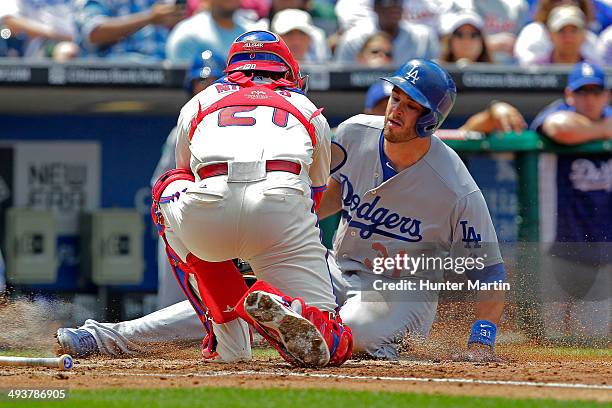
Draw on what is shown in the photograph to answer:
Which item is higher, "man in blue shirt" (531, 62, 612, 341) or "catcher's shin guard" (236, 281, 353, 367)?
"man in blue shirt" (531, 62, 612, 341)

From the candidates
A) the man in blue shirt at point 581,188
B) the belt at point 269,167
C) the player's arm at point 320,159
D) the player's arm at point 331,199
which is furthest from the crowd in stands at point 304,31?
the belt at point 269,167

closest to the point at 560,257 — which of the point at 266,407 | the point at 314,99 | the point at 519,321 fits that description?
the point at 519,321

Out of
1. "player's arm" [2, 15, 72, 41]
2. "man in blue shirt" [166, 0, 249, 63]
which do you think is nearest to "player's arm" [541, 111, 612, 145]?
"man in blue shirt" [166, 0, 249, 63]

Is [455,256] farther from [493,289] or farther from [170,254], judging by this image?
[170,254]

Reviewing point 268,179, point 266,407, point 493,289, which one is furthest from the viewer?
point 493,289

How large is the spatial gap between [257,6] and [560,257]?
13.4 ft

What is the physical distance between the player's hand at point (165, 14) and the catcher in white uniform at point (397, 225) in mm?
3942

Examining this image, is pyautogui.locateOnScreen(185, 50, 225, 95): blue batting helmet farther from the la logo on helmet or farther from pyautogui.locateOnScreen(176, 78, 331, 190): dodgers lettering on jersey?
pyautogui.locateOnScreen(176, 78, 331, 190): dodgers lettering on jersey

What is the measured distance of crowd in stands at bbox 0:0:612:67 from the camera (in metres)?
9.38

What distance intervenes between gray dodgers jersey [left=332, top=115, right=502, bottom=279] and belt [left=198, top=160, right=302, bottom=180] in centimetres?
120

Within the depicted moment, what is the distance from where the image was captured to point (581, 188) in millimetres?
8547

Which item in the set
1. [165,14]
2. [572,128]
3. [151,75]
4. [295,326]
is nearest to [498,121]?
[572,128]

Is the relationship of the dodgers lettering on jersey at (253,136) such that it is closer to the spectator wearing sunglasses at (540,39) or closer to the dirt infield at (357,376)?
the dirt infield at (357,376)

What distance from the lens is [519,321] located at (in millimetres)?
6445
